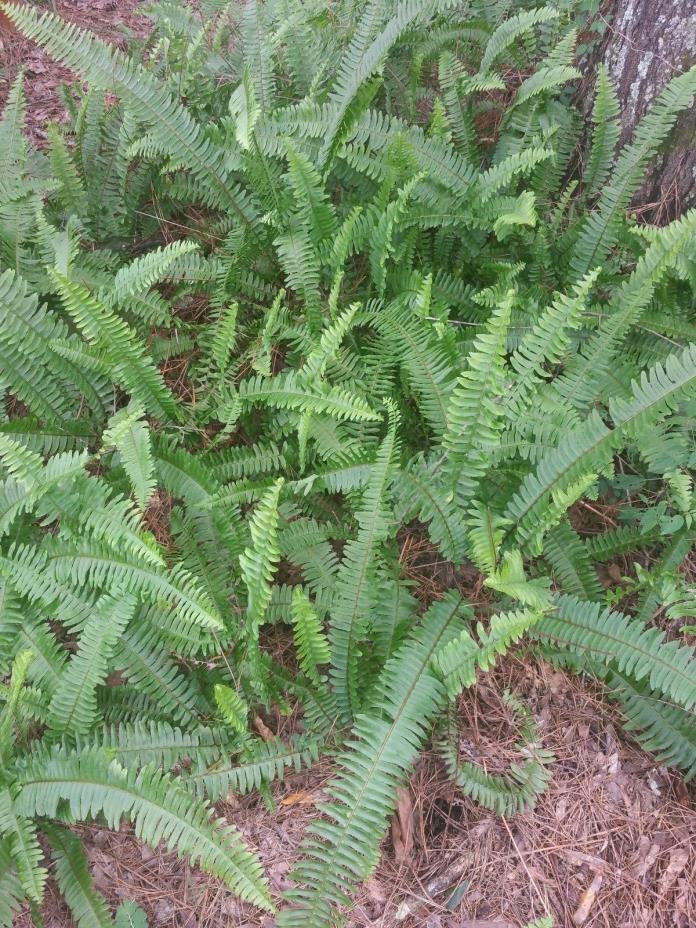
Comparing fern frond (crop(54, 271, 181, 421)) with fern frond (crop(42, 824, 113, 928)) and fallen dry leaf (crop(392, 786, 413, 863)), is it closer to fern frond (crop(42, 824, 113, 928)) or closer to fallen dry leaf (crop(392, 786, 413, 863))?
fern frond (crop(42, 824, 113, 928))

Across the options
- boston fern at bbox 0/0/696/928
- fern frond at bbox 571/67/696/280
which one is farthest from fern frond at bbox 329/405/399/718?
fern frond at bbox 571/67/696/280

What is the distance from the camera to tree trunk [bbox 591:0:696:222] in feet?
10.6

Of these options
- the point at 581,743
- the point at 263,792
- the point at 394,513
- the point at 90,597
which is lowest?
the point at 263,792

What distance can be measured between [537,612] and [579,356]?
1211 millimetres

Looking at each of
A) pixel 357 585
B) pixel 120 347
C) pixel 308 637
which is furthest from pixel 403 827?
pixel 120 347

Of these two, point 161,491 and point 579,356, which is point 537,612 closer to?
point 579,356

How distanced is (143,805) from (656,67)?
3.82 metres

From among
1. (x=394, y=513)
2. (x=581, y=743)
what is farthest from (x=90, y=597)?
(x=581, y=743)

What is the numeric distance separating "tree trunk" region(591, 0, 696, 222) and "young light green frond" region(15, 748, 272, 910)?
3343 millimetres

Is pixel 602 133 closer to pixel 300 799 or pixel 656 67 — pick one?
pixel 656 67

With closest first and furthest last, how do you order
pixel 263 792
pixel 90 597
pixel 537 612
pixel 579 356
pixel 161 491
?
pixel 537 612 < pixel 263 792 < pixel 90 597 < pixel 579 356 < pixel 161 491

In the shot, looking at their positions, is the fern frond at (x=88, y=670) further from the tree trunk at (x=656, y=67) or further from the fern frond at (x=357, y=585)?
the tree trunk at (x=656, y=67)

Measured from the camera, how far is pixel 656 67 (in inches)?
130

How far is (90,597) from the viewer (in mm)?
2648
